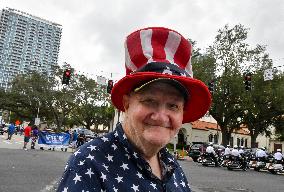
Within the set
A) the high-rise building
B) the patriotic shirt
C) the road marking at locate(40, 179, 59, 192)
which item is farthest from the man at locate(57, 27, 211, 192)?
the high-rise building

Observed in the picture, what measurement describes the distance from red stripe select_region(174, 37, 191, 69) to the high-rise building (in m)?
107

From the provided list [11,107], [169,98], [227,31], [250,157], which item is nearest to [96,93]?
[11,107]

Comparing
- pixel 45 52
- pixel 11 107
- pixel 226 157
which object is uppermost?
pixel 45 52

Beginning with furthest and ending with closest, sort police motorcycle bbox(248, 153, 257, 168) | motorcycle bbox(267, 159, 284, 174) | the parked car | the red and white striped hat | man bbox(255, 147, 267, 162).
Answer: the parked car → police motorcycle bbox(248, 153, 257, 168) → man bbox(255, 147, 267, 162) → motorcycle bbox(267, 159, 284, 174) → the red and white striped hat

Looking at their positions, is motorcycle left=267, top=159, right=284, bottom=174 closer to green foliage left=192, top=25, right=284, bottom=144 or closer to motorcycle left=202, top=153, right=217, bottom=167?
motorcycle left=202, top=153, right=217, bottom=167

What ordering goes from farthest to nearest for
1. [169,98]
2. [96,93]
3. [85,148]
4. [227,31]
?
[96,93], [227,31], [169,98], [85,148]

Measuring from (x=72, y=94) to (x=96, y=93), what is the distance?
5273 mm

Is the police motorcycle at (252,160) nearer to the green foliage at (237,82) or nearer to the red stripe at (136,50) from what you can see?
the green foliage at (237,82)

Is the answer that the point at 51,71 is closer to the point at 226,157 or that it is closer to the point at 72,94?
the point at 72,94

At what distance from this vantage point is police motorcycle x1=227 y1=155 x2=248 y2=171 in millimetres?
23148

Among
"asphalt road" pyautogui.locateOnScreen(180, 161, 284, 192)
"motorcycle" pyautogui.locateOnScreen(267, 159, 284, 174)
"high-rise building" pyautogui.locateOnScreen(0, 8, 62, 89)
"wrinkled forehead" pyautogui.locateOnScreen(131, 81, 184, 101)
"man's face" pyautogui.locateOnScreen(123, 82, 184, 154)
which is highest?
"high-rise building" pyautogui.locateOnScreen(0, 8, 62, 89)

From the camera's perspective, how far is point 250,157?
27984 mm

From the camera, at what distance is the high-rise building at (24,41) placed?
11031cm

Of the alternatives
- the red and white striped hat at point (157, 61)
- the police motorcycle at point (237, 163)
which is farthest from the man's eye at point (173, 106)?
the police motorcycle at point (237, 163)
